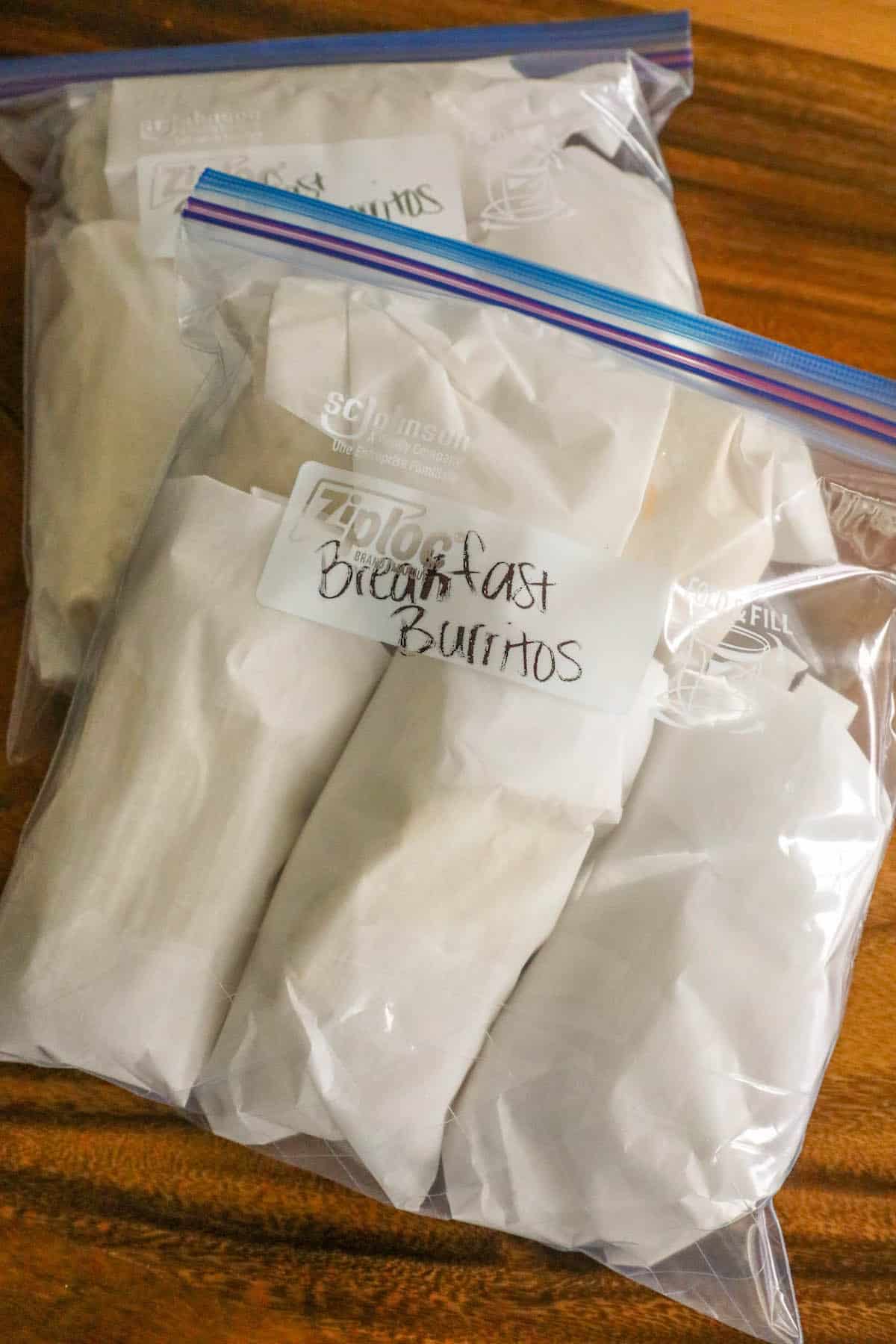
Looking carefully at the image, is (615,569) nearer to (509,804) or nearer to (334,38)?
(509,804)

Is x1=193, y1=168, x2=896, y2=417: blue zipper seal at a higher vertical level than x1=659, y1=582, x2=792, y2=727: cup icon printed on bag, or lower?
higher

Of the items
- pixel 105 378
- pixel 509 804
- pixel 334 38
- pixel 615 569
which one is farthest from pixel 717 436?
pixel 334 38

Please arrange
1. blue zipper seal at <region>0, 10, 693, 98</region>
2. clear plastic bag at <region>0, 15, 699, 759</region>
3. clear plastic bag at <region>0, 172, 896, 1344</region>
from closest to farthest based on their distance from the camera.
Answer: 1. clear plastic bag at <region>0, 172, 896, 1344</region>
2. clear plastic bag at <region>0, 15, 699, 759</region>
3. blue zipper seal at <region>0, 10, 693, 98</region>

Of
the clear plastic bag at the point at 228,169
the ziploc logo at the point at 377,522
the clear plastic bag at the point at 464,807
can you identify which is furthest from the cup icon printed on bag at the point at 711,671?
the clear plastic bag at the point at 228,169

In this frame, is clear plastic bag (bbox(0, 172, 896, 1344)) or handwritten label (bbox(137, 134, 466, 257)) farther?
handwritten label (bbox(137, 134, 466, 257))

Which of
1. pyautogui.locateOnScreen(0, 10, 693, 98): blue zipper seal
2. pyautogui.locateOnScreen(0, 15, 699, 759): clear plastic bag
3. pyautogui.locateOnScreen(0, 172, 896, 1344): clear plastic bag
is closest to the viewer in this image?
pyautogui.locateOnScreen(0, 172, 896, 1344): clear plastic bag

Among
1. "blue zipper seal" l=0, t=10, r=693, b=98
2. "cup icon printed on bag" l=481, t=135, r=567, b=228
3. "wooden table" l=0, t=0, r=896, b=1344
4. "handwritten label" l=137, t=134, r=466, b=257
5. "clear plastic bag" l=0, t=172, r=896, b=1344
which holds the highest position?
"blue zipper seal" l=0, t=10, r=693, b=98

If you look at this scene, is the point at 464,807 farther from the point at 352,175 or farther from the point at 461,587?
the point at 352,175

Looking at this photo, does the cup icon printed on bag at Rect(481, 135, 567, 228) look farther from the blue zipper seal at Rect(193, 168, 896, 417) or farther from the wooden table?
the wooden table

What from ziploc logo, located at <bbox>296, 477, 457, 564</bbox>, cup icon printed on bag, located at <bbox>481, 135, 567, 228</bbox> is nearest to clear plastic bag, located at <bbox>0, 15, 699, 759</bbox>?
cup icon printed on bag, located at <bbox>481, 135, 567, 228</bbox>
